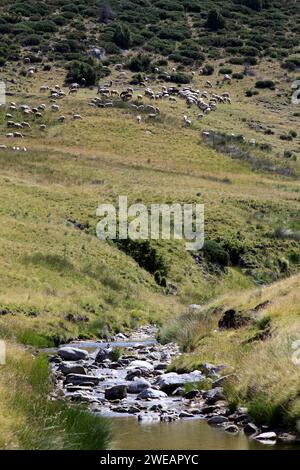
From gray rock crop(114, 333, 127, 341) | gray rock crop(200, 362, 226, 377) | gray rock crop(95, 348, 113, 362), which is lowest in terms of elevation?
gray rock crop(114, 333, 127, 341)

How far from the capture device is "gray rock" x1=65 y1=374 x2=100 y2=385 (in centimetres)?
1952

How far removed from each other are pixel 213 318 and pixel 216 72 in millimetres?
93314

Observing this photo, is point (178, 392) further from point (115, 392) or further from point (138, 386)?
point (115, 392)

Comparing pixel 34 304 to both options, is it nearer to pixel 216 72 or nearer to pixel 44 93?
pixel 44 93

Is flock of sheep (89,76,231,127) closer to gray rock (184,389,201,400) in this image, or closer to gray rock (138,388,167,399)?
gray rock (138,388,167,399)

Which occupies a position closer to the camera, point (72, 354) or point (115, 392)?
point (115, 392)

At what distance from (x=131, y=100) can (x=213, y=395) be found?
77.6 metres

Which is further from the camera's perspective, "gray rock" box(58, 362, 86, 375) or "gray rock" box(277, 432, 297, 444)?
"gray rock" box(58, 362, 86, 375)

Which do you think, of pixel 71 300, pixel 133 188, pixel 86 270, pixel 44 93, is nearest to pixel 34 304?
pixel 71 300

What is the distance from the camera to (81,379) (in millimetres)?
19703

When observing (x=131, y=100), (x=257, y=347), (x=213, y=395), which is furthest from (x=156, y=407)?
(x=131, y=100)

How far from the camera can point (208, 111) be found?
94.8 meters

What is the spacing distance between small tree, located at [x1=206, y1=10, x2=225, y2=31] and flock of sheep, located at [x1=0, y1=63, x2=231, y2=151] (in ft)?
115

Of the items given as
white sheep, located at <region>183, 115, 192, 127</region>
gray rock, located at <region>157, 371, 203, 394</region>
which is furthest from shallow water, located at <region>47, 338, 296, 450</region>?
white sheep, located at <region>183, 115, 192, 127</region>
